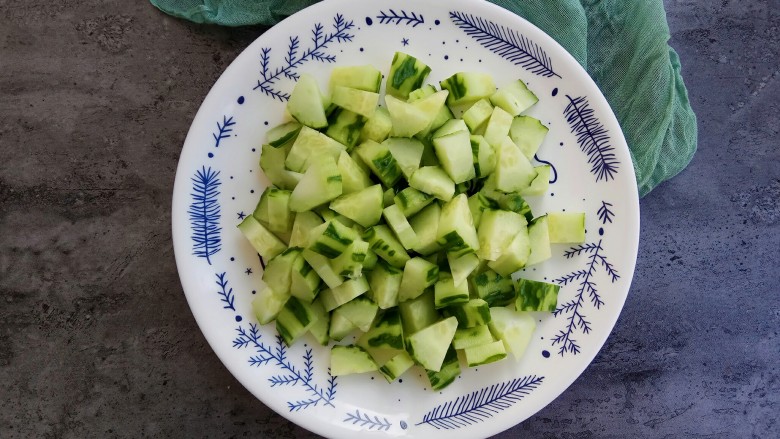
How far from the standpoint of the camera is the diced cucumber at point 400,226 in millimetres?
1561

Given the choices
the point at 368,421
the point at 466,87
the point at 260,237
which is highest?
the point at 466,87

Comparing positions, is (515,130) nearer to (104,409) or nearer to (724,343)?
(724,343)

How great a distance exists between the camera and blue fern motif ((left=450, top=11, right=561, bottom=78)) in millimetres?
1707

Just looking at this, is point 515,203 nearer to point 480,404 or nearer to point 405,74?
point 405,74

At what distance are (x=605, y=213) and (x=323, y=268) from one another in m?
0.81

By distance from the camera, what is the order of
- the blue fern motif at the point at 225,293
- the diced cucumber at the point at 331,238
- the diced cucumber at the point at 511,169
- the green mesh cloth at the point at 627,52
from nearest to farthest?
the diced cucumber at the point at 331,238 < the diced cucumber at the point at 511,169 < the blue fern motif at the point at 225,293 < the green mesh cloth at the point at 627,52

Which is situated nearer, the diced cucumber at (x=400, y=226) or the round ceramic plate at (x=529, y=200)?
the diced cucumber at (x=400, y=226)

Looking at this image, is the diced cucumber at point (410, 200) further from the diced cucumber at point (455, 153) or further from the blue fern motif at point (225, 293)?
the blue fern motif at point (225, 293)

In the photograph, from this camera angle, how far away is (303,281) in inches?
61.6

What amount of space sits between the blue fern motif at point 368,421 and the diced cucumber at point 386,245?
46 centimetres

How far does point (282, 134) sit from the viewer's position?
1660 millimetres

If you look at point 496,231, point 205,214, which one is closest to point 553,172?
point 496,231

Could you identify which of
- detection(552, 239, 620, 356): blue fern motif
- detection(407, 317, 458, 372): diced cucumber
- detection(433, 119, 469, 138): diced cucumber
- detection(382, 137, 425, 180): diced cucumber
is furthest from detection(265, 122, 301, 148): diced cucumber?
detection(552, 239, 620, 356): blue fern motif

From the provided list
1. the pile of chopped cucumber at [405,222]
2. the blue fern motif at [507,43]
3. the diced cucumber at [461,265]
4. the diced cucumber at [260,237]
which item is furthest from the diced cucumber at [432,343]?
the blue fern motif at [507,43]
